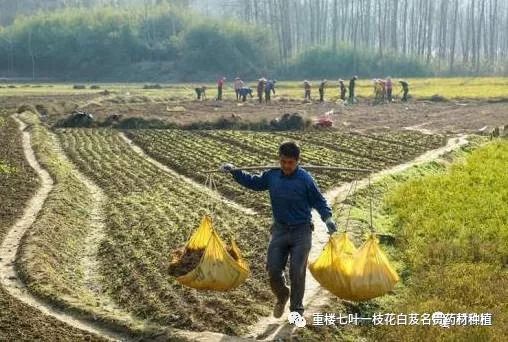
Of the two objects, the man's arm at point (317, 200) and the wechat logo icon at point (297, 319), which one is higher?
the man's arm at point (317, 200)

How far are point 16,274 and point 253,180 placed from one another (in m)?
3.86

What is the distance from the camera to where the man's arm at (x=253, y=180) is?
7395 millimetres

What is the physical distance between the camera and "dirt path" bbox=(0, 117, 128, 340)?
7.58m

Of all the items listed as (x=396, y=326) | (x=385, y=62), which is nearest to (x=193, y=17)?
(x=385, y=62)

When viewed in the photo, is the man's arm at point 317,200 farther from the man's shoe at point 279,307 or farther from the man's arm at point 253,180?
the man's shoe at point 279,307

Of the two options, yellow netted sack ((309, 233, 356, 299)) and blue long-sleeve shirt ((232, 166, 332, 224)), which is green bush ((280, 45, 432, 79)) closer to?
yellow netted sack ((309, 233, 356, 299))

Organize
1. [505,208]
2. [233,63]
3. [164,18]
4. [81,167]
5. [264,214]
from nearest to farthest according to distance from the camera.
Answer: [505,208] → [264,214] → [81,167] → [233,63] → [164,18]

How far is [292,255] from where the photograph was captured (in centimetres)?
719

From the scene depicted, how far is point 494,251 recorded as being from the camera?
9.99 meters

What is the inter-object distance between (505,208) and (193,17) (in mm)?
77245

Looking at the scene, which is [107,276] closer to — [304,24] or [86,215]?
[86,215]

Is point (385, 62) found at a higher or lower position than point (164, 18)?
lower

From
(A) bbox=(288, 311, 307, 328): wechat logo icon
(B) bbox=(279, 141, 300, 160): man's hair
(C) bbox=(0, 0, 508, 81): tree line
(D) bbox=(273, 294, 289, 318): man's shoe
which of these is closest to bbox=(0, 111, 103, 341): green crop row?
Result: (D) bbox=(273, 294, 289, 318): man's shoe

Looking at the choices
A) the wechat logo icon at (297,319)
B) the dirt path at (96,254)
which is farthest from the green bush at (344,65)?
the wechat logo icon at (297,319)
